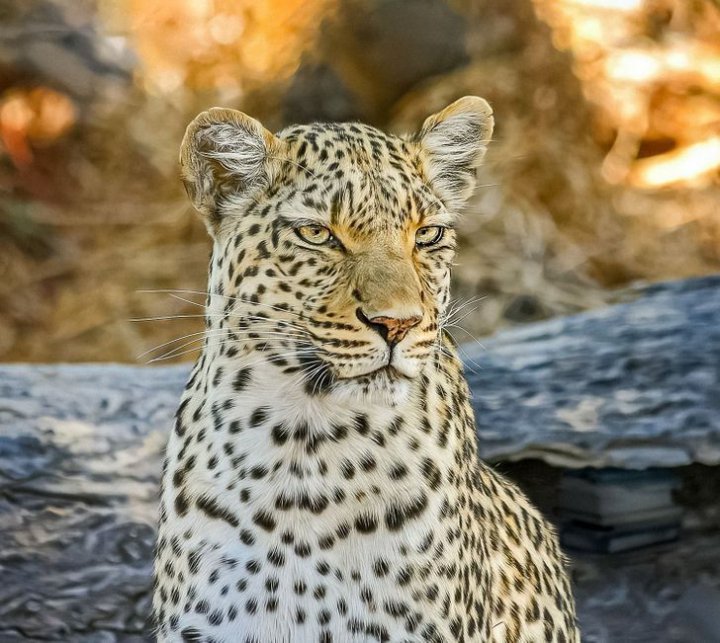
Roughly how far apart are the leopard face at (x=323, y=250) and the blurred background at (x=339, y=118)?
462cm

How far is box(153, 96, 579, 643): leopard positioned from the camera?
3164 mm

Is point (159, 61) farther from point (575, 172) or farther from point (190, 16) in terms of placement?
point (575, 172)

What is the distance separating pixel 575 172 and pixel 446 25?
1.52 meters

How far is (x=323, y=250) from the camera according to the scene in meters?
3.23

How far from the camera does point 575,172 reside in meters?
9.15

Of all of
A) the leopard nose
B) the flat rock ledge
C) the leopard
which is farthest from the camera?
the flat rock ledge

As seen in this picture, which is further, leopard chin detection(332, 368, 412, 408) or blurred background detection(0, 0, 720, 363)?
blurred background detection(0, 0, 720, 363)

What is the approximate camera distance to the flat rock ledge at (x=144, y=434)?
470 centimetres

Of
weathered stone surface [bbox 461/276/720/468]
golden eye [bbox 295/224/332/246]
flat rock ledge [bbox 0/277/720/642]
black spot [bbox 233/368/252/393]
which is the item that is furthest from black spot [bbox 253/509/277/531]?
weathered stone surface [bbox 461/276/720/468]

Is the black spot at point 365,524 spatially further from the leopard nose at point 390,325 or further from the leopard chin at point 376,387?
the leopard nose at point 390,325

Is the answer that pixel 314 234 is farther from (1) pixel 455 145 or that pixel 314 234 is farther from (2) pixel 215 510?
(2) pixel 215 510

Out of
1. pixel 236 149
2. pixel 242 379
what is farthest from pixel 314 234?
pixel 242 379

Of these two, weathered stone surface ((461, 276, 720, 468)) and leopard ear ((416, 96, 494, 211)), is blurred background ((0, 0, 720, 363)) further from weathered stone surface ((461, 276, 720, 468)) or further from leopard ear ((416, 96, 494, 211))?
leopard ear ((416, 96, 494, 211))

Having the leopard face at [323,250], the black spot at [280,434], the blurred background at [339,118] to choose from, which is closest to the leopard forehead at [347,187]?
the leopard face at [323,250]
